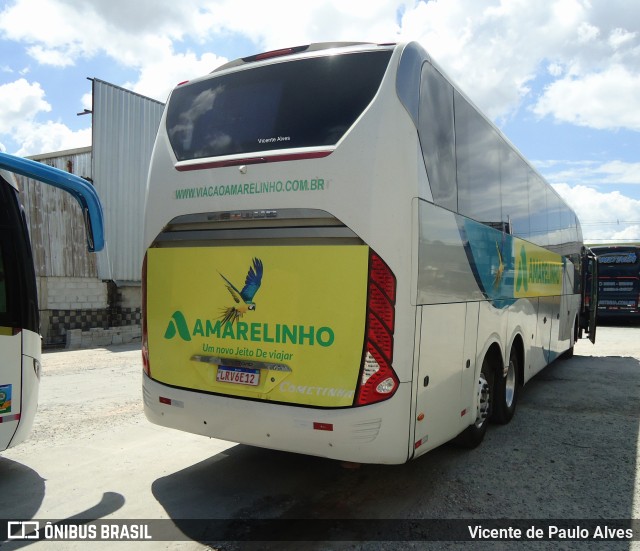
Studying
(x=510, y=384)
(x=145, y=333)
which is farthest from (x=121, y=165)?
(x=510, y=384)

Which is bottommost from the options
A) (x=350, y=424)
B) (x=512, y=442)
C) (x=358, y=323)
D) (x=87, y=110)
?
(x=512, y=442)

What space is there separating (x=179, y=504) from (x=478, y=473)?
2.72m

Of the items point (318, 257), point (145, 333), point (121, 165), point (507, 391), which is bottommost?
point (507, 391)

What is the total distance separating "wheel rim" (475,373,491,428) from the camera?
224 inches

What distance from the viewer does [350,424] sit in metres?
3.85

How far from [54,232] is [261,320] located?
41.3 feet

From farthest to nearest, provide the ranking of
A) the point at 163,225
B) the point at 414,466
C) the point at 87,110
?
the point at 87,110 < the point at 414,466 < the point at 163,225

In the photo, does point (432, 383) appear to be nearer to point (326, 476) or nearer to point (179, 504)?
point (326, 476)

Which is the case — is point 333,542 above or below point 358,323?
below

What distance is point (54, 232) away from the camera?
14.7m

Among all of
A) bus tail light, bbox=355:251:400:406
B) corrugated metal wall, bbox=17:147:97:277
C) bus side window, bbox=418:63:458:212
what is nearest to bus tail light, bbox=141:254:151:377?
bus tail light, bbox=355:251:400:406

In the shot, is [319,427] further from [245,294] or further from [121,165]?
[121,165]

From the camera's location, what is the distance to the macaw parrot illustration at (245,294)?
4273mm

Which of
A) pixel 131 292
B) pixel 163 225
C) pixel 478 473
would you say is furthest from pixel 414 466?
pixel 131 292
